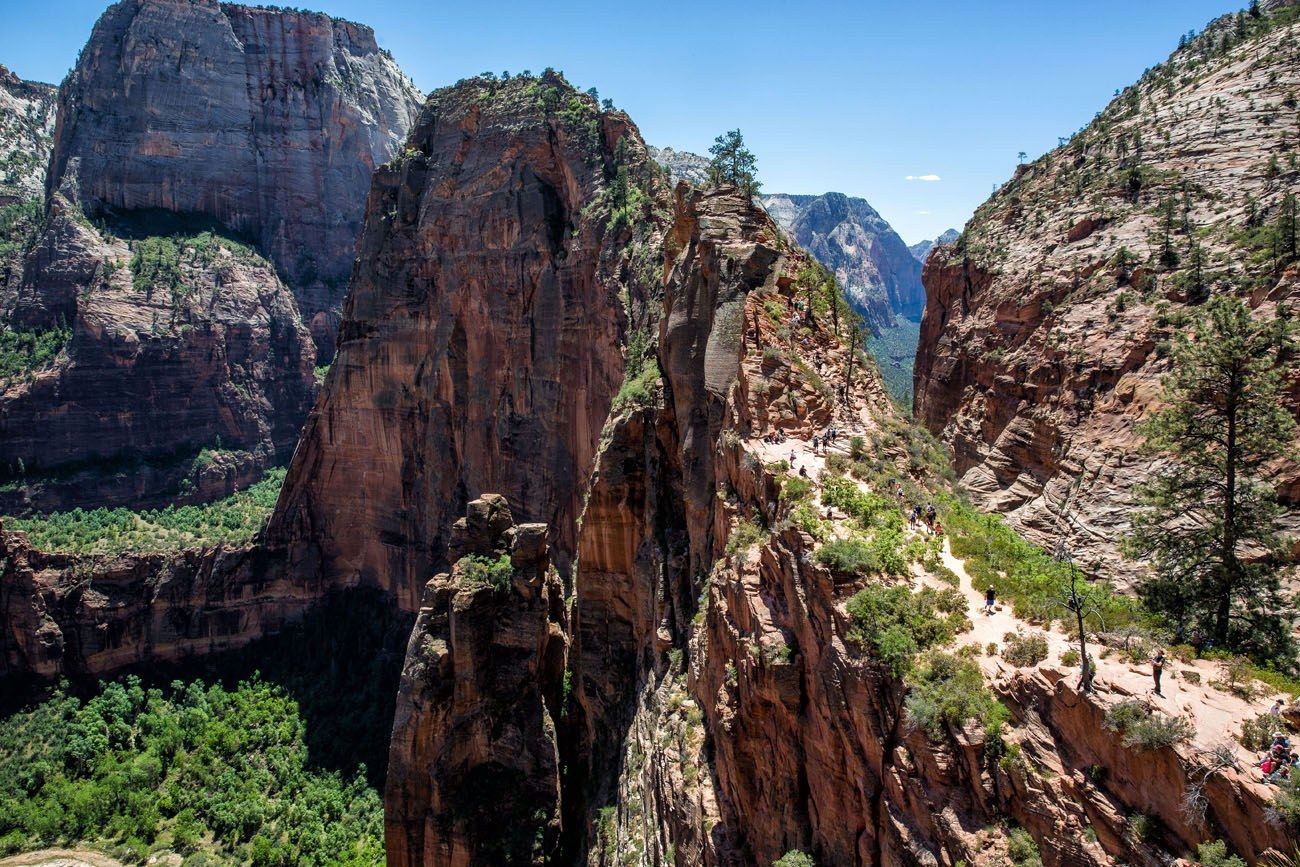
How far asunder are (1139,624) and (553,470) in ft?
142

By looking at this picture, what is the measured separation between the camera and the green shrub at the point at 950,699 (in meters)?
13.5

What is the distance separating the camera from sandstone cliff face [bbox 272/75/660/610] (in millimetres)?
54656

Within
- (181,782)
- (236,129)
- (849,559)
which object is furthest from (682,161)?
(849,559)

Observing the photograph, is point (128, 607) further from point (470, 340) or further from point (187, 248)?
point (187, 248)

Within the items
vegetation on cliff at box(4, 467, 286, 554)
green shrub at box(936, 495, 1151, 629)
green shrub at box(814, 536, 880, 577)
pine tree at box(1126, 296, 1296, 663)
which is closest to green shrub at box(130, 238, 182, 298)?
vegetation on cliff at box(4, 467, 286, 554)

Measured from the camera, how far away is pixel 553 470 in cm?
5562

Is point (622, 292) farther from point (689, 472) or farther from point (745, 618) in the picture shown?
point (745, 618)

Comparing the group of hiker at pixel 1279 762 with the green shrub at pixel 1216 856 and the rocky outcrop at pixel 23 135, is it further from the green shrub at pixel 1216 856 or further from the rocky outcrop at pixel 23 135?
the rocky outcrop at pixel 23 135

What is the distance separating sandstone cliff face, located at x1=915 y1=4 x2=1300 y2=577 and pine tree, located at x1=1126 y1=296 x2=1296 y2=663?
30.7 ft

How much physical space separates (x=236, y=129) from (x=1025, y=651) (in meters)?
142

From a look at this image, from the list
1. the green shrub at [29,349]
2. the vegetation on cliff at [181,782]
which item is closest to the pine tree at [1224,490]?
the vegetation on cliff at [181,782]

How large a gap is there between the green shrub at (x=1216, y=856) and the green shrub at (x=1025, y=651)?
4126mm

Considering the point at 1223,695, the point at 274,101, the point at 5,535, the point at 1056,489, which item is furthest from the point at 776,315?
the point at 274,101

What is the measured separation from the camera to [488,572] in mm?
35656
